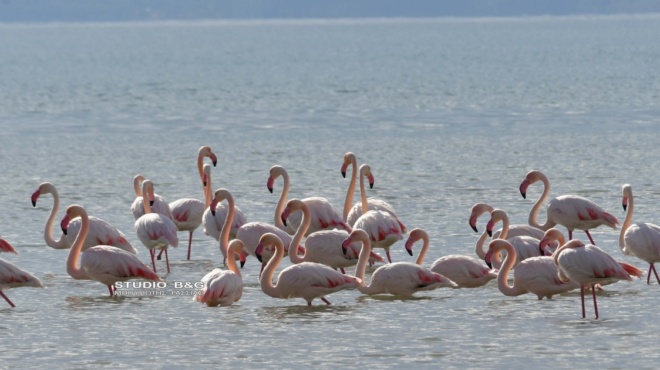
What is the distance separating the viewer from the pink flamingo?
13008 millimetres

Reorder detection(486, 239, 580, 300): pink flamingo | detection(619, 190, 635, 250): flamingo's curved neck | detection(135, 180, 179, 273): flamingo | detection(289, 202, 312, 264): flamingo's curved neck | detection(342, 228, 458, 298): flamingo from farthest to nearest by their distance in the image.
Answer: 1. detection(135, 180, 179, 273): flamingo
2. detection(619, 190, 635, 250): flamingo's curved neck
3. detection(289, 202, 312, 264): flamingo's curved neck
4. detection(342, 228, 458, 298): flamingo
5. detection(486, 239, 580, 300): pink flamingo

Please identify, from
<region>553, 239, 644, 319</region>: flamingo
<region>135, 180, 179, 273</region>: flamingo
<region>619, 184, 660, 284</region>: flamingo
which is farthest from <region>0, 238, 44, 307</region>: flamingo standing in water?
<region>619, 184, 660, 284</region>: flamingo

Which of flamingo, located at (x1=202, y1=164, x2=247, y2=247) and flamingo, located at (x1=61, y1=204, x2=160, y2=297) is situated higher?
flamingo, located at (x1=202, y1=164, x2=247, y2=247)

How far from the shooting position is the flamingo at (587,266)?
1238 centimetres

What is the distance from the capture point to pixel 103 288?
14578 millimetres

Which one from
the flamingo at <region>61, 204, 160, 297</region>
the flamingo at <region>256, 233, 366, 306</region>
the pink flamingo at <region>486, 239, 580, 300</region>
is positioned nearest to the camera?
the pink flamingo at <region>486, 239, 580, 300</region>

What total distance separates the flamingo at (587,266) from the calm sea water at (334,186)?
0.37 meters

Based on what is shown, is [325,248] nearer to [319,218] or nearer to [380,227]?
[380,227]

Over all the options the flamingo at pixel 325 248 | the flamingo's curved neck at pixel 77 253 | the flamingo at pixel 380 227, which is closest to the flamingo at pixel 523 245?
the flamingo at pixel 380 227

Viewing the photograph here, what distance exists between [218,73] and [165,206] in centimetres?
6912

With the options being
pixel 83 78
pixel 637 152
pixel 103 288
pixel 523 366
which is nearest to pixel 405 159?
pixel 637 152

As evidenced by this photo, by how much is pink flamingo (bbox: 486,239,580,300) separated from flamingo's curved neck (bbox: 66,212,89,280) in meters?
A: 4.21

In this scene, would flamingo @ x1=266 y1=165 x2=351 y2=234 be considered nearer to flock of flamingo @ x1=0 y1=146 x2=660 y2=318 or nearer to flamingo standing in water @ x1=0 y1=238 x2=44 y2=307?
flock of flamingo @ x1=0 y1=146 x2=660 y2=318

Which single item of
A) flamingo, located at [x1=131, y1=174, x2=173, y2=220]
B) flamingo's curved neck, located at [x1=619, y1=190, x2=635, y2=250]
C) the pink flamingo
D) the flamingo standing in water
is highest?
flamingo, located at [x1=131, y1=174, x2=173, y2=220]
